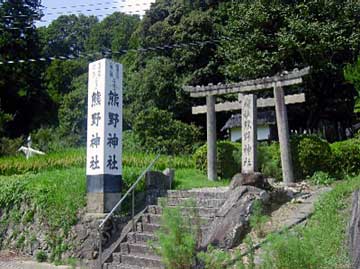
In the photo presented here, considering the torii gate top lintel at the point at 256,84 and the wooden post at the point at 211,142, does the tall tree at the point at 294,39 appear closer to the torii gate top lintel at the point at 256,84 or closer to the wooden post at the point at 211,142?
the torii gate top lintel at the point at 256,84

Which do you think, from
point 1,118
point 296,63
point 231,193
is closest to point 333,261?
point 231,193

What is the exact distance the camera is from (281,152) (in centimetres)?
1302

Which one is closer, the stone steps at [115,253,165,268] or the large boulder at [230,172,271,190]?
the stone steps at [115,253,165,268]

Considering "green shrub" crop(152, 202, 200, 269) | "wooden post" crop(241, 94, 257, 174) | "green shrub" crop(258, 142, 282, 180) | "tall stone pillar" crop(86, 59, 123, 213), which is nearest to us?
"green shrub" crop(152, 202, 200, 269)

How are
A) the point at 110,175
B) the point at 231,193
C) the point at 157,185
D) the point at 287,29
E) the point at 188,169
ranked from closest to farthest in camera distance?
the point at 231,193
the point at 110,175
the point at 157,185
the point at 188,169
the point at 287,29

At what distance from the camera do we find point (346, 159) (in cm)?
1394

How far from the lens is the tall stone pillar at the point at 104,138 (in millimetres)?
10562

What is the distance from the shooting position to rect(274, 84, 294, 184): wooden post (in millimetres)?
12844

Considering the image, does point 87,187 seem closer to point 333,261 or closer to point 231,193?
point 231,193

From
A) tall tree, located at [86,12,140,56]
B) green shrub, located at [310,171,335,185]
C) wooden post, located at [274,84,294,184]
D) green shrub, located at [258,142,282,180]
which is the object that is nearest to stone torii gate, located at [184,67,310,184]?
wooden post, located at [274,84,294,184]

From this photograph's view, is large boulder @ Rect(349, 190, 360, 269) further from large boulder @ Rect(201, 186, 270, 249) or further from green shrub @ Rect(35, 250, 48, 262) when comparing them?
green shrub @ Rect(35, 250, 48, 262)

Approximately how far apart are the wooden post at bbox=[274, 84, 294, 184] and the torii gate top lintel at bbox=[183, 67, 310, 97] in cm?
23

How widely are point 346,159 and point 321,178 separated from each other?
1405 mm

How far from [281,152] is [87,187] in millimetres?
5286
